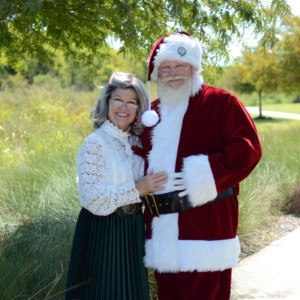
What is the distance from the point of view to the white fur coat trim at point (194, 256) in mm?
2748

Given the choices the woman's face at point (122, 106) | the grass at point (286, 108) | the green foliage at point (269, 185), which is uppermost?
the woman's face at point (122, 106)

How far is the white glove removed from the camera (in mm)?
2758

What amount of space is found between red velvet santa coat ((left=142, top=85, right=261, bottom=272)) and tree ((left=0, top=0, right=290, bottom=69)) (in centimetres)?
67

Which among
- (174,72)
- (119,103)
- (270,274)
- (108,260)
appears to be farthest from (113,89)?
(270,274)

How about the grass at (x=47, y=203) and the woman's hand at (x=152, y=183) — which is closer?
the woman's hand at (x=152, y=183)

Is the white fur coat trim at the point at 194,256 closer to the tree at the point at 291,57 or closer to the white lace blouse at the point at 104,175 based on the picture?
the white lace blouse at the point at 104,175

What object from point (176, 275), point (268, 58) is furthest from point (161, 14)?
point (268, 58)

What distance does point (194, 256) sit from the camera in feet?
9.01

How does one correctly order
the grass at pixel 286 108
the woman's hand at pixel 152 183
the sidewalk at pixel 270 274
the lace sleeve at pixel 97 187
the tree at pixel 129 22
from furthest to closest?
the grass at pixel 286 108
the sidewalk at pixel 270 274
the tree at pixel 129 22
the woman's hand at pixel 152 183
the lace sleeve at pixel 97 187

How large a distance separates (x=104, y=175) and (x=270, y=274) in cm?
259

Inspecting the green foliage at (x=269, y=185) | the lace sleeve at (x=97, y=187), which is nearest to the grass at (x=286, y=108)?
the green foliage at (x=269, y=185)

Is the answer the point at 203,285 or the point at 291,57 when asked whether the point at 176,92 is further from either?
the point at 291,57

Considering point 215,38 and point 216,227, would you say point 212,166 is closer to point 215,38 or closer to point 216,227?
point 216,227

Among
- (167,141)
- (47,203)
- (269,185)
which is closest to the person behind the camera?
(167,141)
